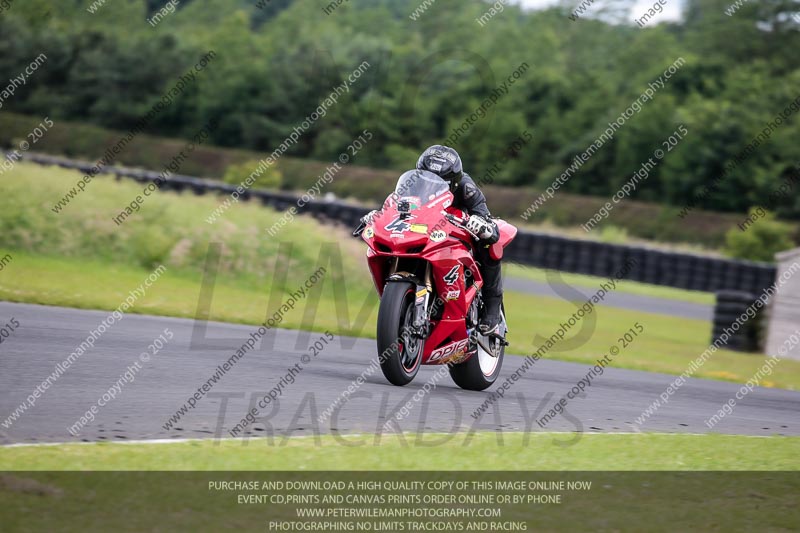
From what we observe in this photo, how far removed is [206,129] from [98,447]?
55072 mm

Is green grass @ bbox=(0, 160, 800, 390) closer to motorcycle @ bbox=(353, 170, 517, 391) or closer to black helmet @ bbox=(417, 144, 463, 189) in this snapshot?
motorcycle @ bbox=(353, 170, 517, 391)

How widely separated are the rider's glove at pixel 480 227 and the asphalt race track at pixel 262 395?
53.7 inches

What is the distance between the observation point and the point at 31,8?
67.9m

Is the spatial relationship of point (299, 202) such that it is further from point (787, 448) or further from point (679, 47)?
point (679, 47)

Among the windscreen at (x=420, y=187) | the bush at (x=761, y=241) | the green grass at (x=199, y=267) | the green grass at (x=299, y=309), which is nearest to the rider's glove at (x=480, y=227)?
the windscreen at (x=420, y=187)

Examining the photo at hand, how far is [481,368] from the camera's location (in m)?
9.73

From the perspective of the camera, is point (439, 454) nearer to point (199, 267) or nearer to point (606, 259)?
point (199, 267)

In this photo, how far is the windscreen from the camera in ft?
28.5

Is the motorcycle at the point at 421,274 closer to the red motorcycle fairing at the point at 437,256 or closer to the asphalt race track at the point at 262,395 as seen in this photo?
the red motorcycle fairing at the point at 437,256

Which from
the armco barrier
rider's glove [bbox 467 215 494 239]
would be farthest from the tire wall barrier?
rider's glove [bbox 467 215 494 239]

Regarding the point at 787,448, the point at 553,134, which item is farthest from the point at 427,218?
the point at 553,134

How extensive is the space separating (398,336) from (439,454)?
2004 millimetres

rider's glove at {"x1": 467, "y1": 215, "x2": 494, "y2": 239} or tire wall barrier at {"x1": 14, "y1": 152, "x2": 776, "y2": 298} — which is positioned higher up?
rider's glove at {"x1": 467, "y1": 215, "x2": 494, "y2": 239}
